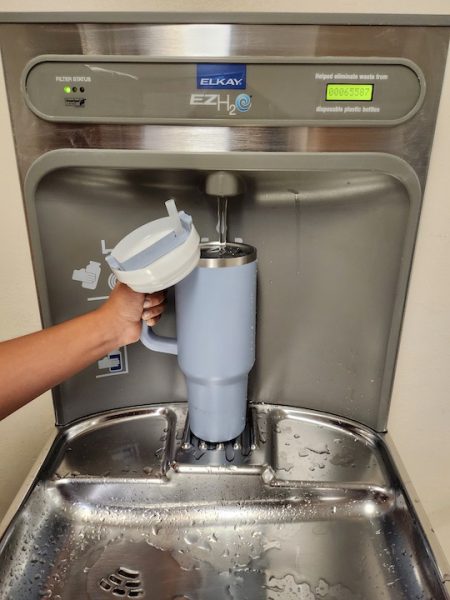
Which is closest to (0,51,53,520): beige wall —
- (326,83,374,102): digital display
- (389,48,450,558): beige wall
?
(326,83,374,102): digital display

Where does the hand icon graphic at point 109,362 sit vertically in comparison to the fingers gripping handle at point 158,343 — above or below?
below

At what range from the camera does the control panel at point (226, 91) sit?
51 centimetres

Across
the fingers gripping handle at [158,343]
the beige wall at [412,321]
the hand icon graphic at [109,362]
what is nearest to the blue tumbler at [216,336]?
the fingers gripping handle at [158,343]

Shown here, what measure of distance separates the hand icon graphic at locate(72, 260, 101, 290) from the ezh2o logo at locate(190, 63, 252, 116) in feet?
0.83

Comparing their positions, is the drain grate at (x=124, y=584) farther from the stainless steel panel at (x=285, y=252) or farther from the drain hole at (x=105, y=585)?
the stainless steel panel at (x=285, y=252)

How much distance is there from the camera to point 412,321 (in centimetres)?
64

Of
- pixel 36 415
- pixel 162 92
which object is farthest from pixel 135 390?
pixel 162 92

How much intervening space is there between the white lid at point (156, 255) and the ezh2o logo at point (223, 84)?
13 cm

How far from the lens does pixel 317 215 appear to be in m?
0.63

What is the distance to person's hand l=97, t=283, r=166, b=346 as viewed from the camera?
0.55 m

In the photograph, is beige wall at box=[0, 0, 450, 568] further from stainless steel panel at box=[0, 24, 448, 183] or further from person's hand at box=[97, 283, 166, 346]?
person's hand at box=[97, 283, 166, 346]

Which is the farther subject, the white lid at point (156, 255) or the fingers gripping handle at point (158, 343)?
the fingers gripping handle at point (158, 343)

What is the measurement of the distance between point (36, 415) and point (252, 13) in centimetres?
62

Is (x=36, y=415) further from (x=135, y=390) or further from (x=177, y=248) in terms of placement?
(x=177, y=248)
